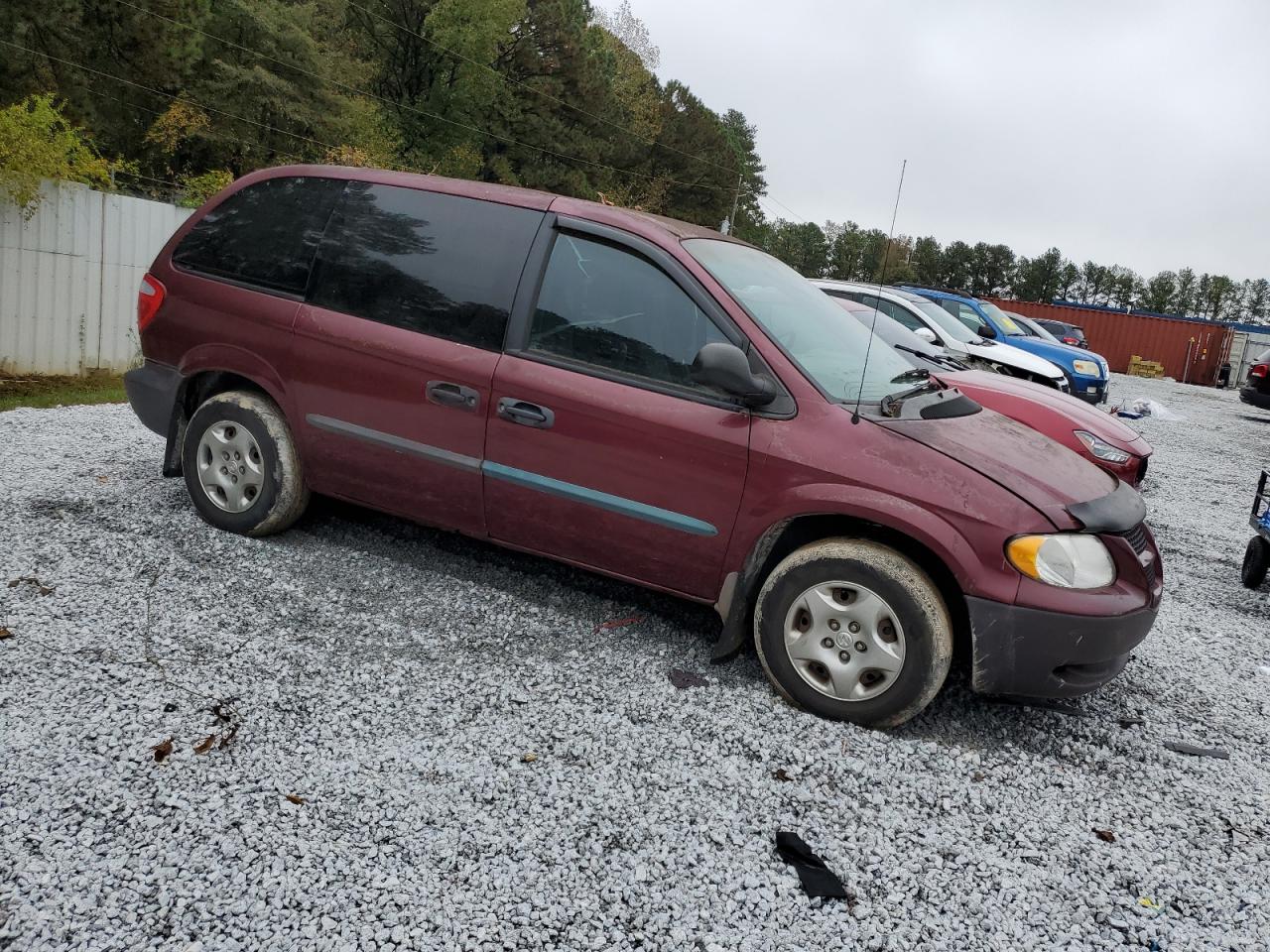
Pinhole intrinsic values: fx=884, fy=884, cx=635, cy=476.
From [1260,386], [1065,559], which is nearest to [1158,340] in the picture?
[1260,386]

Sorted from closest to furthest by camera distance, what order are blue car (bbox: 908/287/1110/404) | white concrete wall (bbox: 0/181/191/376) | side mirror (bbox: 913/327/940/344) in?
side mirror (bbox: 913/327/940/344) < white concrete wall (bbox: 0/181/191/376) < blue car (bbox: 908/287/1110/404)

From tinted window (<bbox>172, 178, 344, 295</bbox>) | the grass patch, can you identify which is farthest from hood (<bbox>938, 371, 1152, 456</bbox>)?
the grass patch

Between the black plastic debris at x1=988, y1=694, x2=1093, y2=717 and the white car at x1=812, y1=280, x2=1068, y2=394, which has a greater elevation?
the white car at x1=812, y1=280, x2=1068, y2=394

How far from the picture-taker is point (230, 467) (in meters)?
4.58

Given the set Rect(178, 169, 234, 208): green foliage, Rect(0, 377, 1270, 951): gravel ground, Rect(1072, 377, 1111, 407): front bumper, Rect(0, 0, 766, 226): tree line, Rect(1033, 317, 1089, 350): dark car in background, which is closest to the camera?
Rect(0, 377, 1270, 951): gravel ground

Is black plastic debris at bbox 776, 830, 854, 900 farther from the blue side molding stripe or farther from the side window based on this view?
A: the side window

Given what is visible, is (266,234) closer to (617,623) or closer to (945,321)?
(617,623)

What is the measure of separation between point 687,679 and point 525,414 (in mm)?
1331

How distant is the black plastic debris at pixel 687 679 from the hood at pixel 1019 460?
1.30 metres

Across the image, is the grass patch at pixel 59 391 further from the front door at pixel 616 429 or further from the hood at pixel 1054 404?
the hood at pixel 1054 404

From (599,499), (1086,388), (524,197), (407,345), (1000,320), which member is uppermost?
(1000,320)

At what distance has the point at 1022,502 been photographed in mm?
3266

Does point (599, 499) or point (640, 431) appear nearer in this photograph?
point (640, 431)

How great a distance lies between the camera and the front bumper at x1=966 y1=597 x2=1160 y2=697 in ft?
10.5
